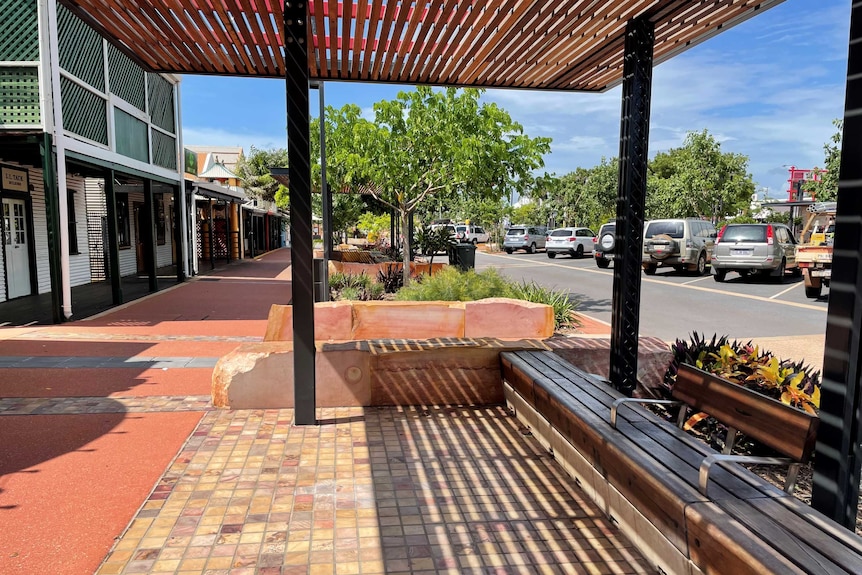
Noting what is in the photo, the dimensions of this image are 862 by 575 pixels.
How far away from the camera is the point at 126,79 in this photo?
13062mm

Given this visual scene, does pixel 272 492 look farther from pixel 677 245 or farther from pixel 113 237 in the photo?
pixel 677 245

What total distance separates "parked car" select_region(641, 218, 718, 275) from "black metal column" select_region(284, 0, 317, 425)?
53.3 ft

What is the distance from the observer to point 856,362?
6.89 feet

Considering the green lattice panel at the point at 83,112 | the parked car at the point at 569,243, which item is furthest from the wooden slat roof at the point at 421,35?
the parked car at the point at 569,243

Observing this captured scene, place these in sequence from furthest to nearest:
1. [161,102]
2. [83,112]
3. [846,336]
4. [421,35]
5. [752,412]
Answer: [161,102]
[83,112]
[421,35]
[752,412]
[846,336]

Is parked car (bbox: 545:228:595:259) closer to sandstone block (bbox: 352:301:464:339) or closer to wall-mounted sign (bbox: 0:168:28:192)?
wall-mounted sign (bbox: 0:168:28:192)

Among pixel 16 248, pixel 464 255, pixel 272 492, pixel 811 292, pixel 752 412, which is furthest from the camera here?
pixel 464 255

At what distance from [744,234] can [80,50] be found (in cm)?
1700

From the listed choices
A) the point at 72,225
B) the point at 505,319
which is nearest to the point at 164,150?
the point at 72,225

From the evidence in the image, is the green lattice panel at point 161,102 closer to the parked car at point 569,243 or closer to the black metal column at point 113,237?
the black metal column at point 113,237

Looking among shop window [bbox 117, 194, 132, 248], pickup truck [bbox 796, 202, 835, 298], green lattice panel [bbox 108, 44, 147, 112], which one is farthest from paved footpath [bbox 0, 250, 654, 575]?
shop window [bbox 117, 194, 132, 248]

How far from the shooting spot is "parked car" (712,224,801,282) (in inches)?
654

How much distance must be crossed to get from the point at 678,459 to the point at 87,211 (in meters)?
17.7

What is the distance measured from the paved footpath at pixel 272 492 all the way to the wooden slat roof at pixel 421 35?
312 cm
